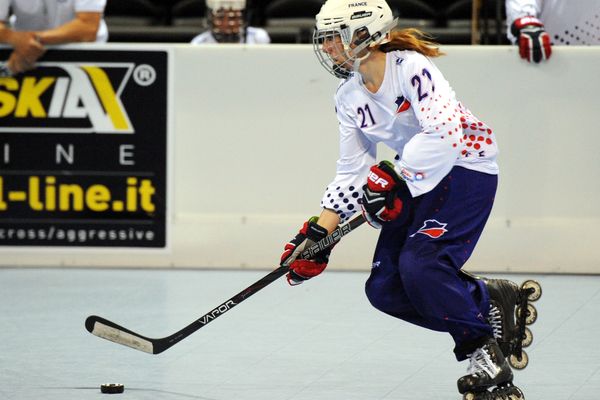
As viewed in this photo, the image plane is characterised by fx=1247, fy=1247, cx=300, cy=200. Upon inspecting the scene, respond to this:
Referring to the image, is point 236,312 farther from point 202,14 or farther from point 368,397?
point 202,14

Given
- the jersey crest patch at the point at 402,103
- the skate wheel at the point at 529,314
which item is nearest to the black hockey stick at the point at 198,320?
the jersey crest patch at the point at 402,103

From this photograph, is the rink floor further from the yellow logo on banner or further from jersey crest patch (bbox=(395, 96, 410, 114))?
jersey crest patch (bbox=(395, 96, 410, 114))

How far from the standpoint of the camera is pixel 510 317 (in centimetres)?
439

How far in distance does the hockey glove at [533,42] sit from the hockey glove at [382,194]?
8.80ft

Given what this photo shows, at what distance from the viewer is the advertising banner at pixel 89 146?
665 cm

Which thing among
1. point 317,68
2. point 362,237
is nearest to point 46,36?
point 317,68

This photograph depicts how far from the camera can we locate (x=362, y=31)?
4012 mm

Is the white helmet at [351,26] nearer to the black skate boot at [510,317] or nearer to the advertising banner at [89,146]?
the black skate boot at [510,317]

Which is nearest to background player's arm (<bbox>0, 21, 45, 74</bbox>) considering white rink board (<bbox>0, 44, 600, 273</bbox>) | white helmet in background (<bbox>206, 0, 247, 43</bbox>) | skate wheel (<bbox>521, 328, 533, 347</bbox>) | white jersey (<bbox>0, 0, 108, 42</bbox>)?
white jersey (<bbox>0, 0, 108, 42</bbox>)

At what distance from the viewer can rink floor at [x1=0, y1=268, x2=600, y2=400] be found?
4.30 meters

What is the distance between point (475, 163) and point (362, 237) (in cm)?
256

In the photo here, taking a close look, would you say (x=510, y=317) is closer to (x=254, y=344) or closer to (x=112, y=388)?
(x=254, y=344)

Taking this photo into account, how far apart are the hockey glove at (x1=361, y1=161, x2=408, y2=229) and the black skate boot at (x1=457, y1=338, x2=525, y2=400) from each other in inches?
21.0

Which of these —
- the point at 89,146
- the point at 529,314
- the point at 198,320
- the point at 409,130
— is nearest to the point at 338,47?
the point at 409,130
